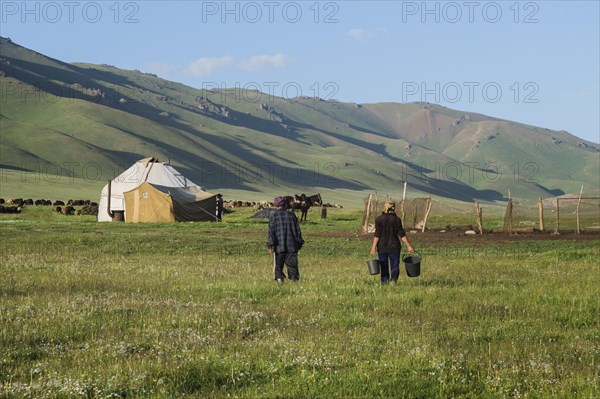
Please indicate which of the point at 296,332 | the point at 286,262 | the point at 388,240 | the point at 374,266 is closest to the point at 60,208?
the point at 286,262

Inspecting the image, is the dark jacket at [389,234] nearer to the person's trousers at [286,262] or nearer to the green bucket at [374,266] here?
the green bucket at [374,266]

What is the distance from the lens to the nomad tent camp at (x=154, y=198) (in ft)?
202

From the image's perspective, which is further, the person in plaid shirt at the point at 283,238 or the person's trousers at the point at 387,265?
the person in plaid shirt at the point at 283,238

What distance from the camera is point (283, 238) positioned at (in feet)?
63.5

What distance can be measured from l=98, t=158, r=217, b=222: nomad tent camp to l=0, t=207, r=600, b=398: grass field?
120ft

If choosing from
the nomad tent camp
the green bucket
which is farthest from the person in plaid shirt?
the nomad tent camp

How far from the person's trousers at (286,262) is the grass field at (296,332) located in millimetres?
399

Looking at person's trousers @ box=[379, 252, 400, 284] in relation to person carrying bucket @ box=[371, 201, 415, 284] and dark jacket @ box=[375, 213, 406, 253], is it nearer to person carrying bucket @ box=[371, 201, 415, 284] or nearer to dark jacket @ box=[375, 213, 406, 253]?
person carrying bucket @ box=[371, 201, 415, 284]

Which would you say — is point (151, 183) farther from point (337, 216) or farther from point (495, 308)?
point (495, 308)

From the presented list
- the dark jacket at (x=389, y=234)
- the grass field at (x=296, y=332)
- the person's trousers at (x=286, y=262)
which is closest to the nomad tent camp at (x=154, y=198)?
the grass field at (x=296, y=332)

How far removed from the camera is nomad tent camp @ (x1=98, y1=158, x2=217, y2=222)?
6166cm

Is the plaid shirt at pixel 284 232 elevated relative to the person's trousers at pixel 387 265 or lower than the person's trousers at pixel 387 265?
elevated

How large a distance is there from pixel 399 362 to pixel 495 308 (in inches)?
227

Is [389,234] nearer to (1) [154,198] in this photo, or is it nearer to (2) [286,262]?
(2) [286,262]
